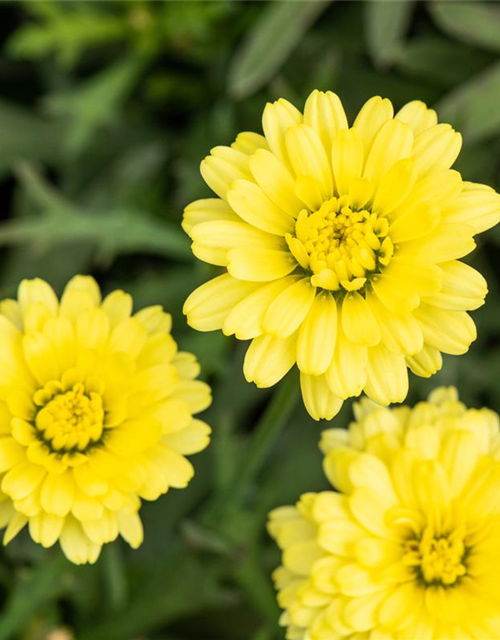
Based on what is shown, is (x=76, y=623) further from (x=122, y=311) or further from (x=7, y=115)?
(x=7, y=115)

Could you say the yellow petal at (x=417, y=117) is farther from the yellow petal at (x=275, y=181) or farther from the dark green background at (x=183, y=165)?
the dark green background at (x=183, y=165)

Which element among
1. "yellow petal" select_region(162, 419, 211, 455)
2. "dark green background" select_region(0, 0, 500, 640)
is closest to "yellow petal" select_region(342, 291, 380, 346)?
"yellow petal" select_region(162, 419, 211, 455)

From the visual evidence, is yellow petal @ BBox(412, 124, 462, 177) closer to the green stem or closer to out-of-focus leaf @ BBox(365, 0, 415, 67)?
the green stem

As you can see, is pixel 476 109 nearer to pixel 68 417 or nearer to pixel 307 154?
pixel 307 154

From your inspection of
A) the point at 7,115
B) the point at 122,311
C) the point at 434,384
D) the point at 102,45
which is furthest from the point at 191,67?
the point at 122,311

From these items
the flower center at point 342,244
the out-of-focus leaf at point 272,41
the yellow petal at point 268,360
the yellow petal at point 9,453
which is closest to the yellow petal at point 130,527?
the yellow petal at point 9,453

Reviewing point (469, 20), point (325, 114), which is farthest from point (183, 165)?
point (325, 114)
